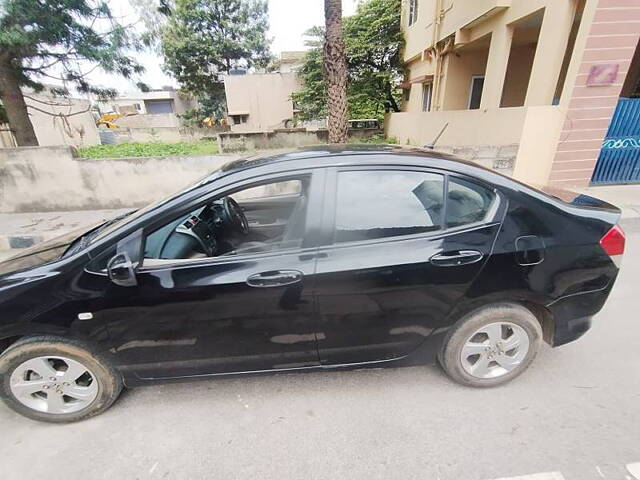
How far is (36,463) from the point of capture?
1735mm

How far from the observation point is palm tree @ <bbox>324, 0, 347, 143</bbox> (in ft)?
19.7

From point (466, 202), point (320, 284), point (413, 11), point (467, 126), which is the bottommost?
point (320, 284)

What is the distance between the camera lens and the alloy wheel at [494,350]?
2.00m

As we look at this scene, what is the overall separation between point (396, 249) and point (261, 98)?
63.7 feet

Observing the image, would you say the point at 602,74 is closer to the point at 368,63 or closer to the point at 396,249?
the point at 396,249

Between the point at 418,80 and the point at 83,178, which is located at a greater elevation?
the point at 418,80

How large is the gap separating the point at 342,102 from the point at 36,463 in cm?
667

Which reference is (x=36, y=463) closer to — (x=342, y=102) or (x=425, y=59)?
(x=342, y=102)

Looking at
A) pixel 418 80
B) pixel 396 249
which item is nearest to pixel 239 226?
pixel 396 249

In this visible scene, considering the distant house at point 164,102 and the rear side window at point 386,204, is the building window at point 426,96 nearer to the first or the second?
the rear side window at point 386,204

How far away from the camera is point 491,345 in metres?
2.01

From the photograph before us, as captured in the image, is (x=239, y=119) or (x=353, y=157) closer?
(x=353, y=157)

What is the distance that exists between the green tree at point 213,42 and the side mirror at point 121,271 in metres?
23.4

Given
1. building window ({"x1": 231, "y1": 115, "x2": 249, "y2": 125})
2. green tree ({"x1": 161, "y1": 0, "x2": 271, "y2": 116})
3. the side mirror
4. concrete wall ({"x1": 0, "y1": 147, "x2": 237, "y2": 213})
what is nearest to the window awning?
concrete wall ({"x1": 0, "y1": 147, "x2": 237, "y2": 213})
